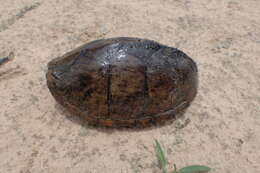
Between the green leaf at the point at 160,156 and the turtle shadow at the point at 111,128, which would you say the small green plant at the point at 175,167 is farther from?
the turtle shadow at the point at 111,128

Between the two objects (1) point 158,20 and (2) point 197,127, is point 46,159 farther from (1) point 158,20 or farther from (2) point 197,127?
(1) point 158,20

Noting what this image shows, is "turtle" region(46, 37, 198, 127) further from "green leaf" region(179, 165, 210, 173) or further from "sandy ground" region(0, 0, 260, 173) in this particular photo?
"green leaf" region(179, 165, 210, 173)

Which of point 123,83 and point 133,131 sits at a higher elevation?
point 123,83

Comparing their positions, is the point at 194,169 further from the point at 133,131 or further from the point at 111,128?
the point at 111,128

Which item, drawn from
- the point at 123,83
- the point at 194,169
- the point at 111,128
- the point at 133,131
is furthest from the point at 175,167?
the point at 123,83

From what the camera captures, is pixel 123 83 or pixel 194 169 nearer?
pixel 194 169

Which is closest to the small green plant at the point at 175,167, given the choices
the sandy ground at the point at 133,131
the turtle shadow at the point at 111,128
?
the sandy ground at the point at 133,131

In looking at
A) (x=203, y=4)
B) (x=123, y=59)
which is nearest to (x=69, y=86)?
(x=123, y=59)
